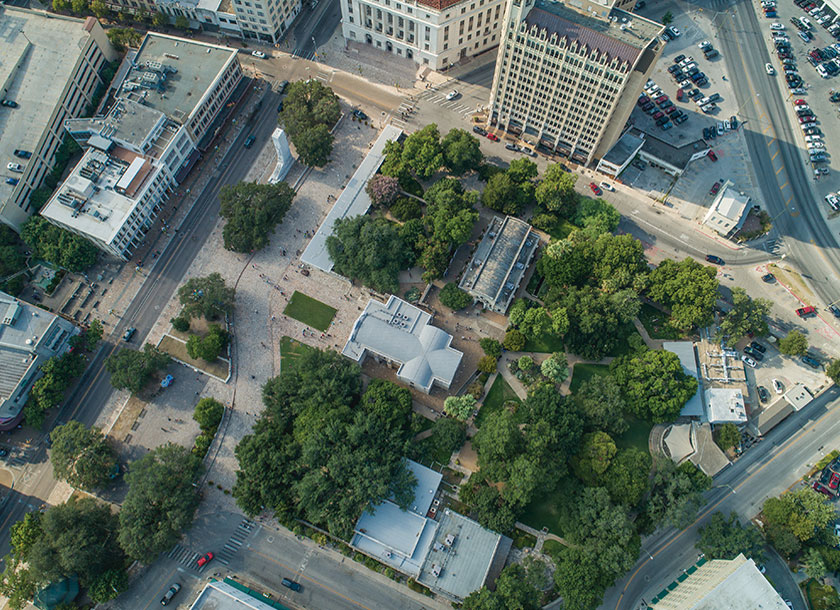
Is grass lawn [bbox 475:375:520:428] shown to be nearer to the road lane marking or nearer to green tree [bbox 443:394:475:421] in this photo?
green tree [bbox 443:394:475:421]

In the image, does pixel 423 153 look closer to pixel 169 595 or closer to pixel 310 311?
pixel 310 311

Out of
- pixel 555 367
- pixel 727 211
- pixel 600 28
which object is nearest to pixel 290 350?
pixel 555 367

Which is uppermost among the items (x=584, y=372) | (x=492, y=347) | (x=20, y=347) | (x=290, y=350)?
(x=584, y=372)

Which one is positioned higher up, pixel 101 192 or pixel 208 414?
pixel 101 192

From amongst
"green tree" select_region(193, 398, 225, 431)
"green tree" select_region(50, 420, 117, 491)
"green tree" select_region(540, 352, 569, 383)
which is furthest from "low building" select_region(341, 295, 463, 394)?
"green tree" select_region(50, 420, 117, 491)

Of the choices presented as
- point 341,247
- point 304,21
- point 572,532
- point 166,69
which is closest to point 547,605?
point 572,532

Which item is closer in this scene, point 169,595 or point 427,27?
point 169,595

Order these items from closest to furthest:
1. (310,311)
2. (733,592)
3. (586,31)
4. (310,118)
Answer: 1. (733,592)
2. (586,31)
3. (310,311)
4. (310,118)

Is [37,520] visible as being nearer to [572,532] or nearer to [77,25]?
[572,532]
